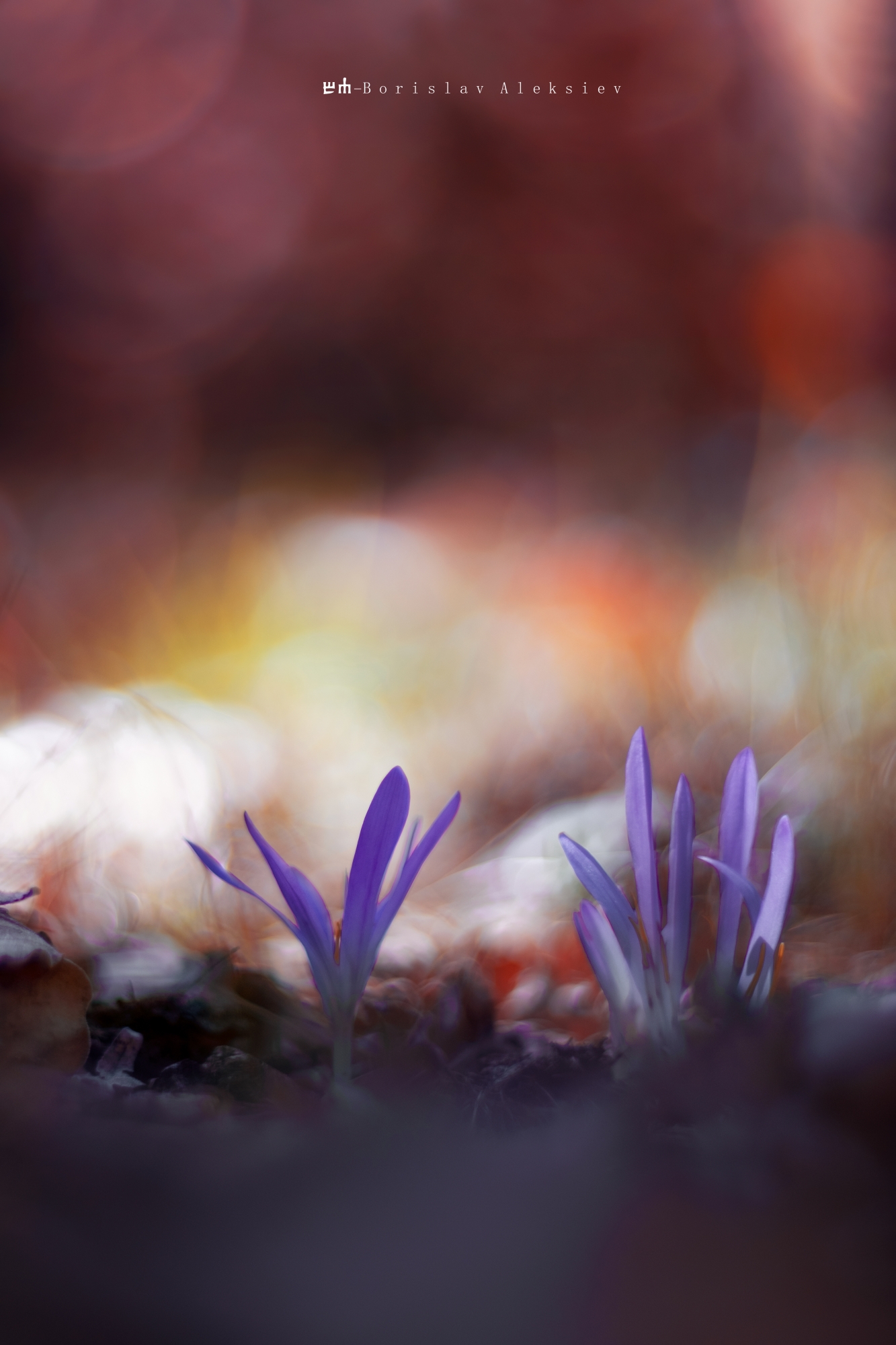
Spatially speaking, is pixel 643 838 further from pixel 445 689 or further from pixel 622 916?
pixel 445 689

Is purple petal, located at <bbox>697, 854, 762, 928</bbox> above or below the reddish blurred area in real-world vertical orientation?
below

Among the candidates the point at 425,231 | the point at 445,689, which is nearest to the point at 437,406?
the point at 425,231

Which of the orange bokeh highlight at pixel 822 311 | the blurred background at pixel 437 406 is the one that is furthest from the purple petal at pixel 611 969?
the orange bokeh highlight at pixel 822 311

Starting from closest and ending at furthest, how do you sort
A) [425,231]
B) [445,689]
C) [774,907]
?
[774,907] < [445,689] < [425,231]

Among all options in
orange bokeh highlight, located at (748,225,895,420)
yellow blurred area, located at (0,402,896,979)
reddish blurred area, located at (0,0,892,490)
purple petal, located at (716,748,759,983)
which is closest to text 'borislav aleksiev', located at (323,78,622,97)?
reddish blurred area, located at (0,0,892,490)

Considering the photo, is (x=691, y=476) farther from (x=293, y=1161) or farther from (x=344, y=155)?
(x=293, y=1161)

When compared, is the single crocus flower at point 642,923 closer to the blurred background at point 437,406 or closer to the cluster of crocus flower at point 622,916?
the cluster of crocus flower at point 622,916

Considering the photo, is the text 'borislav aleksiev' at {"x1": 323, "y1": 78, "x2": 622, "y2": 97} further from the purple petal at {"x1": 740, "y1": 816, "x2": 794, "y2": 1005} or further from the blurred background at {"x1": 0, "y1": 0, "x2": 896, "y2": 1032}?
the purple petal at {"x1": 740, "y1": 816, "x2": 794, "y2": 1005}
